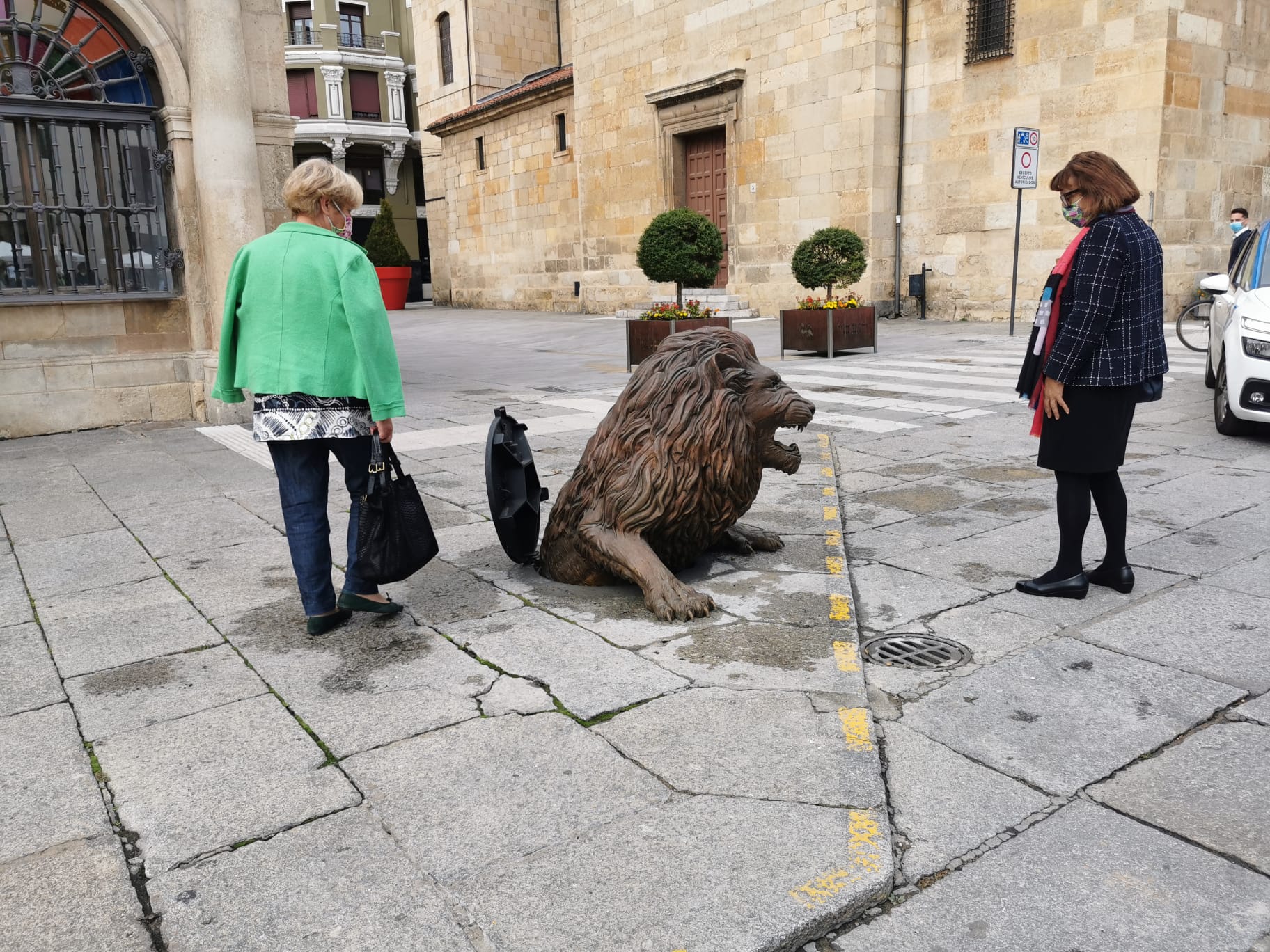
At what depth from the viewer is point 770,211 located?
65.0ft

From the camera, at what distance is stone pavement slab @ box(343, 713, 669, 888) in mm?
2309

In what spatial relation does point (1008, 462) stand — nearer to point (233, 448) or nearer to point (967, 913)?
point (967, 913)

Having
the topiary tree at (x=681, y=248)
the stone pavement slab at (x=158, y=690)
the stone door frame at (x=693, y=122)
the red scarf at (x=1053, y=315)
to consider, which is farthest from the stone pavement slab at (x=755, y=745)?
the stone door frame at (x=693, y=122)

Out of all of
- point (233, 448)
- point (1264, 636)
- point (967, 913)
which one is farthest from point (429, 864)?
point (233, 448)

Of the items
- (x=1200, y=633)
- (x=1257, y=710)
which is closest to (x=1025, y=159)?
(x=1200, y=633)

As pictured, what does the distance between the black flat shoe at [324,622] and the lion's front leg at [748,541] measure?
1677 millimetres

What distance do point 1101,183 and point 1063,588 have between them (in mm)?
1575

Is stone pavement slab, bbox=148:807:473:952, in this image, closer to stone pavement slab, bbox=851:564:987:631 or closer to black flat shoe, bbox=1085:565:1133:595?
stone pavement slab, bbox=851:564:987:631

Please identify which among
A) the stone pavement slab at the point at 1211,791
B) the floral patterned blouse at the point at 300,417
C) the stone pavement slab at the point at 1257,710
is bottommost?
the stone pavement slab at the point at 1211,791

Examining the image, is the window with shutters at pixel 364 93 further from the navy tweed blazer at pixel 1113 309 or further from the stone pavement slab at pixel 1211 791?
the stone pavement slab at pixel 1211 791

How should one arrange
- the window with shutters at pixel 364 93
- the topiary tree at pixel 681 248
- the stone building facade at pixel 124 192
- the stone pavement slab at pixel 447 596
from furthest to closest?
the window with shutters at pixel 364 93 < the topiary tree at pixel 681 248 < the stone building facade at pixel 124 192 < the stone pavement slab at pixel 447 596

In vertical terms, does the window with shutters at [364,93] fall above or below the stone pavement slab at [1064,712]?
above

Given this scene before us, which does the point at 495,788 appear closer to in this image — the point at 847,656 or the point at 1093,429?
the point at 847,656

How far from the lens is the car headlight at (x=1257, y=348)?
6.85m
